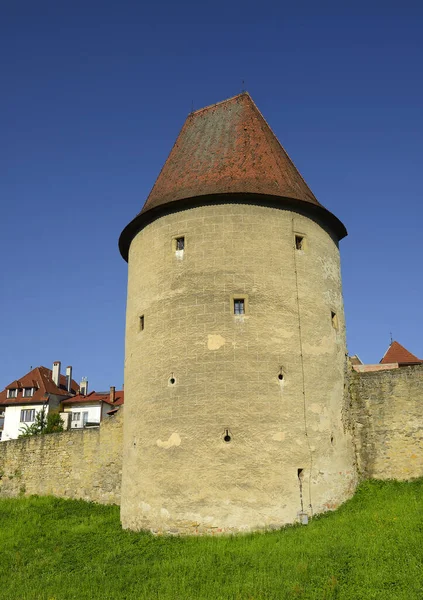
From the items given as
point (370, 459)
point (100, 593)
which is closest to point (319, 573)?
point (100, 593)

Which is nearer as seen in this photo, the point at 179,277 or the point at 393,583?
the point at 393,583

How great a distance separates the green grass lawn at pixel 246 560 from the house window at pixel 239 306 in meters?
5.56

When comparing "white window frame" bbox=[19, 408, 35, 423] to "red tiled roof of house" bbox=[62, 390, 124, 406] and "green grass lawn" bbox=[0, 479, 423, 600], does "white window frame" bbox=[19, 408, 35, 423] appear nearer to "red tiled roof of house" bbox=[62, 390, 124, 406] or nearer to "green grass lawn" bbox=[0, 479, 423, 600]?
"red tiled roof of house" bbox=[62, 390, 124, 406]

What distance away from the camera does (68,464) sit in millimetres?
21938

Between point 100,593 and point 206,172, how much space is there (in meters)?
11.6

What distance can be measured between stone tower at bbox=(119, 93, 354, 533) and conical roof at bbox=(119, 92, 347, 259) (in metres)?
0.06

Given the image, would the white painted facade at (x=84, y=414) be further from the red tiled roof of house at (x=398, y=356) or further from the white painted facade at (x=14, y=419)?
the red tiled roof of house at (x=398, y=356)

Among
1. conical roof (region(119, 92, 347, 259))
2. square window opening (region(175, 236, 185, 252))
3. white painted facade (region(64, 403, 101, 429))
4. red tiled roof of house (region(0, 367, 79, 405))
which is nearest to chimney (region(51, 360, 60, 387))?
red tiled roof of house (region(0, 367, 79, 405))

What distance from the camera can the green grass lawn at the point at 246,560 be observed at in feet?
34.6

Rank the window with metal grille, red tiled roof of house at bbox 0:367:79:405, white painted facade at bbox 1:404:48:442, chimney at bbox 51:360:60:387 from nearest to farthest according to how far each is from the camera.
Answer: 1. the window with metal grille
2. white painted facade at bbox 1:404:48:442
3. red tiled roof of house at bbox 0:367:79:405
4. chimney at bbox 51:360:60:387

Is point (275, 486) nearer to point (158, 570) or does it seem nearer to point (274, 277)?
point (158, 570)

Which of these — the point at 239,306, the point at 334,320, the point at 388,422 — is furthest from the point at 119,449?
the point at 388,422

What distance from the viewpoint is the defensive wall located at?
17.3 meters

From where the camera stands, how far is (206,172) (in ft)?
58.3
